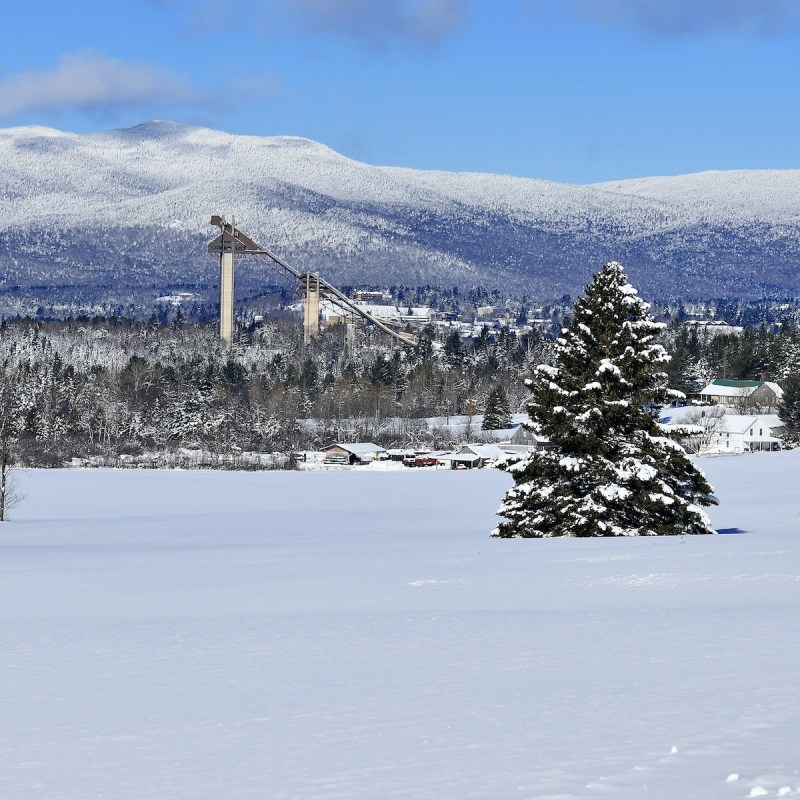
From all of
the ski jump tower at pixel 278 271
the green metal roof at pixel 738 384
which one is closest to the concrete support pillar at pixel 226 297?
the ski jump tower at pixel 278 271

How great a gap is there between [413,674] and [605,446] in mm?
14553

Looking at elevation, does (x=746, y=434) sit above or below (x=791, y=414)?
below

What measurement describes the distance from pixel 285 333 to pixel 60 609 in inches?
6238

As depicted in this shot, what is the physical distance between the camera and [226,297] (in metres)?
153

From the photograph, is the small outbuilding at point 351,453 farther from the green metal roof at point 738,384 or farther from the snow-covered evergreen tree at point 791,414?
the green metal roof at point 738,384

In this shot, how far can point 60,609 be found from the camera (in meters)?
15.9

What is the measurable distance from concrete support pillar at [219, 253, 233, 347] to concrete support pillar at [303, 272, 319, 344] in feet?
31.6

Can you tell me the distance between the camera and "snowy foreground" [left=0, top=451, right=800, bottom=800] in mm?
7527

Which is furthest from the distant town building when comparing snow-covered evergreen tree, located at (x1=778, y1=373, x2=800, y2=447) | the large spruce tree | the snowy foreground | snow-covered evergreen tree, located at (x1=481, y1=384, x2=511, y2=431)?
the snowy foreground

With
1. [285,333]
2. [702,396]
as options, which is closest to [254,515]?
[702,396]

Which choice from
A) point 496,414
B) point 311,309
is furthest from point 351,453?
point 311,309

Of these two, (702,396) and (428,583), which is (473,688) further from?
(702,396)

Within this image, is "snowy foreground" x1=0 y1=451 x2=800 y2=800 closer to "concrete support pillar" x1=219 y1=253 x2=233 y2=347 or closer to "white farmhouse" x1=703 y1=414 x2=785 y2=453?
"white farmhouse" x1=703 y1=414 x2=785 y2=453

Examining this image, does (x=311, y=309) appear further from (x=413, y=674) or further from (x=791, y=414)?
(x=413, y=674)
